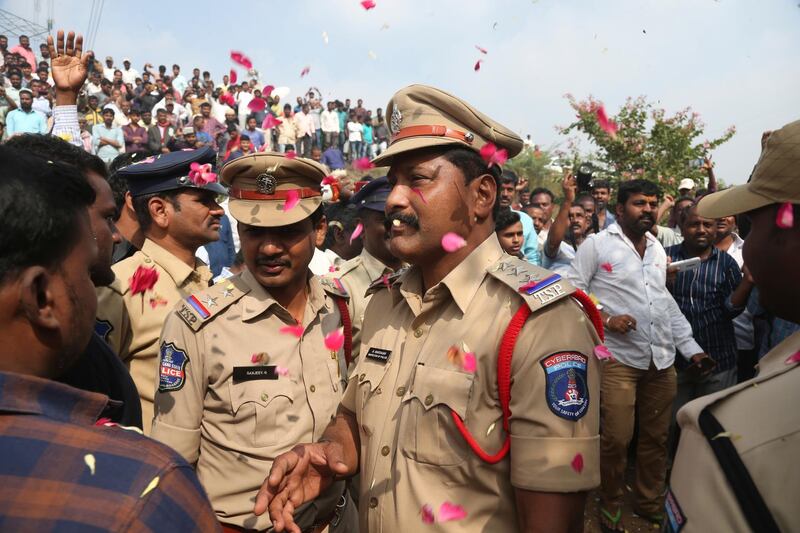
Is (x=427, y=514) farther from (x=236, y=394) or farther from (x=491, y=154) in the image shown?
(x=491, y=154)

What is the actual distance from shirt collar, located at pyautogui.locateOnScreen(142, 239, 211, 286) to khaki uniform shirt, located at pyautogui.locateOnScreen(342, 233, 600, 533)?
5.18 ft

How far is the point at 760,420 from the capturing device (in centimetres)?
123

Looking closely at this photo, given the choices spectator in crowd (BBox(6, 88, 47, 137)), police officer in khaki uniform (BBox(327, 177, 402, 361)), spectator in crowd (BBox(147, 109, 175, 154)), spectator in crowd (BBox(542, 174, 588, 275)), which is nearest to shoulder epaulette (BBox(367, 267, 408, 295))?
police officer in khaki uniform (BBox(327, 177, 402, 361))

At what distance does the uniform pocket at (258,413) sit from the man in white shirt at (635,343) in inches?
126

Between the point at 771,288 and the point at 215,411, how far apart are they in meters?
2.15

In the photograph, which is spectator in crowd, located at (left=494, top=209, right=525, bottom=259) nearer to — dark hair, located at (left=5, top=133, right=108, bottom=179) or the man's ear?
dark hair, located at (left=5, top=133, right=108, bottom=179)

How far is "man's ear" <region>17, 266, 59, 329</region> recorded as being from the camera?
1.24 m

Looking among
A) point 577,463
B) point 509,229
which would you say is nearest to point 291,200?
point 577,463

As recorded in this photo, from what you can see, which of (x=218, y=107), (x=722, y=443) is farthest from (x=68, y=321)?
(x=218, y=107)

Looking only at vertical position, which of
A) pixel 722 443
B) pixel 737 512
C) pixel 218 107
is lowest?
pixel 737 512

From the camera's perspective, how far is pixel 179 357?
2.61 meters

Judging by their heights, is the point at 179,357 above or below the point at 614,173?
below

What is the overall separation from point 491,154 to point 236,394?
1467 millimetres

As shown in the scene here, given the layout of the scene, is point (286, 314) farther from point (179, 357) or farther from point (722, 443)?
point (722, 443)
